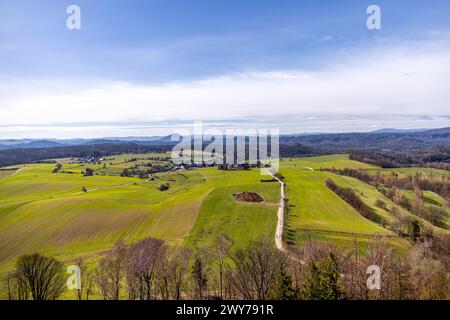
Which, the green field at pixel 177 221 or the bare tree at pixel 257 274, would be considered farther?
the green field at pixel 177 221

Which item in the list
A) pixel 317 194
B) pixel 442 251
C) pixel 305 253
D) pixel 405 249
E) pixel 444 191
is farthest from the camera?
pixel 444 191

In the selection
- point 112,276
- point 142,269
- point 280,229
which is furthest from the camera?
point 280,229

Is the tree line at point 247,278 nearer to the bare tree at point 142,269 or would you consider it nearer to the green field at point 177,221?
the bare tree at point 142,269

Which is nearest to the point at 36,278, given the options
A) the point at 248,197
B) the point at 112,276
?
the point at 112,276

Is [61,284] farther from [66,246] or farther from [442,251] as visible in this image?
[442,251]

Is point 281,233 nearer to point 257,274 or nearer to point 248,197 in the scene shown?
point 257,274

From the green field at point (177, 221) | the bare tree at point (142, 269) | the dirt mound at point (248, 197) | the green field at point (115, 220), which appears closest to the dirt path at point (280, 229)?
the green field at point (177, 221)

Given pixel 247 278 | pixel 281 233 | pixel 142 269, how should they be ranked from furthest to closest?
pixel 281 233 → pixel 247 278 → pixel 142 269

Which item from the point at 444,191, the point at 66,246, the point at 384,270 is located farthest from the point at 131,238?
the point at 444,191
